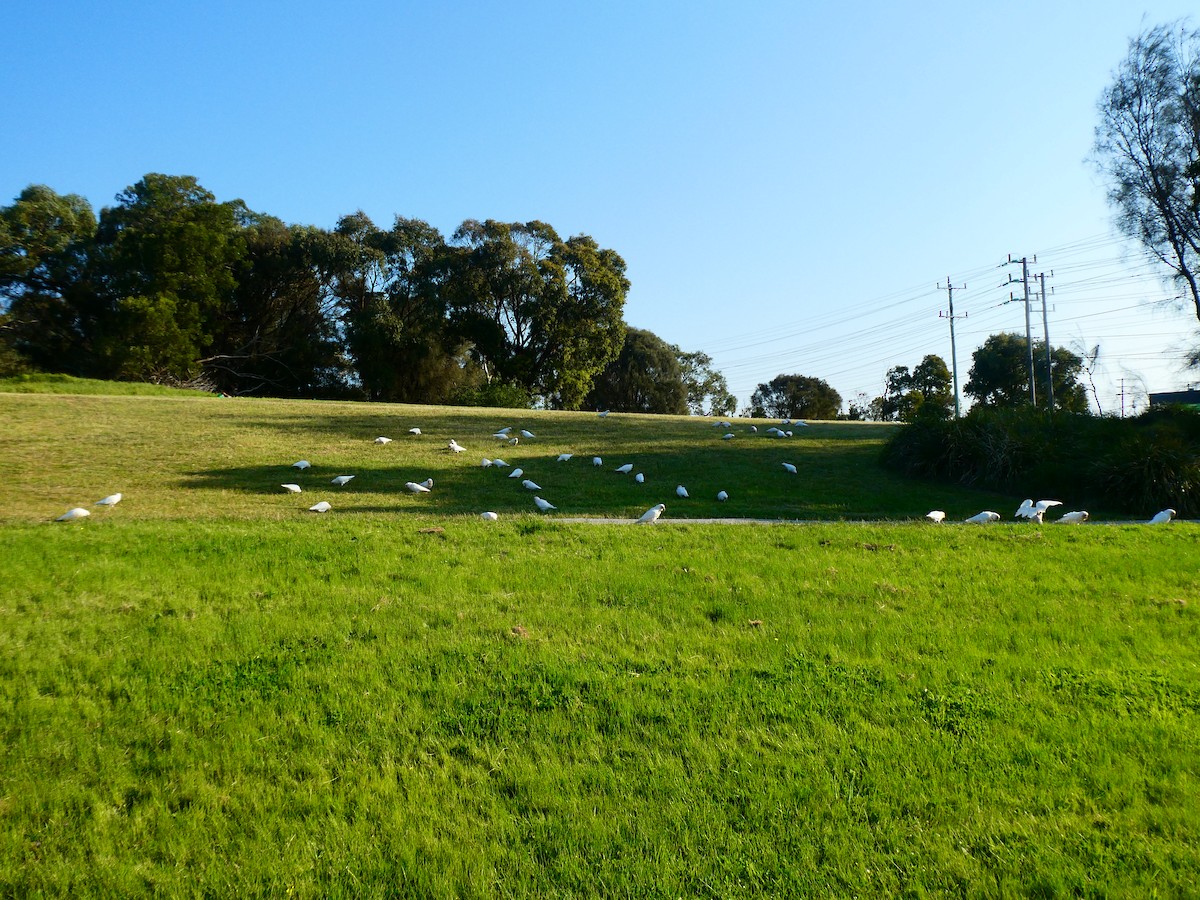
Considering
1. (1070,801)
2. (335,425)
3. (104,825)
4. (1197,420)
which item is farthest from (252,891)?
(1197,420)

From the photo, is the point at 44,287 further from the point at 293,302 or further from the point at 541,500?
the point at 541,500

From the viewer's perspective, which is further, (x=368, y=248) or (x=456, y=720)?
(x=368, y=248)

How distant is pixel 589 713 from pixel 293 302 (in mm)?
41941

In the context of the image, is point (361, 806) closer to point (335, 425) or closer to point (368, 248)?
point (335, 425)

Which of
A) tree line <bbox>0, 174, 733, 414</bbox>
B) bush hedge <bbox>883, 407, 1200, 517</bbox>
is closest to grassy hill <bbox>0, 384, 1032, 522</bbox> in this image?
bush hedge <bbox>883, 407, 1200, 517</bbox>

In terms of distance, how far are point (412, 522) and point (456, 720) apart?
205 inches

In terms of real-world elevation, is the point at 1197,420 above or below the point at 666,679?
above

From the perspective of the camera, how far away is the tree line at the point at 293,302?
3281 cm

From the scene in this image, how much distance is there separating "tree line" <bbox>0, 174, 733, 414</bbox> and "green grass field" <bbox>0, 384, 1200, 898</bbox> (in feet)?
89.2

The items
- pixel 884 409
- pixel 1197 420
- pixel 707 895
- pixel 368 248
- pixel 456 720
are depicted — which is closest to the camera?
pixel 707 895

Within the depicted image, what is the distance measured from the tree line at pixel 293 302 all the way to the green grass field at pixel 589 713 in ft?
89.2

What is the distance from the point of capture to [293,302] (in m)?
41.1

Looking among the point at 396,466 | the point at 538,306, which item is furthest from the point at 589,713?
the point at 538,306

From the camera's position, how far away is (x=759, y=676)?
14.4 ft
